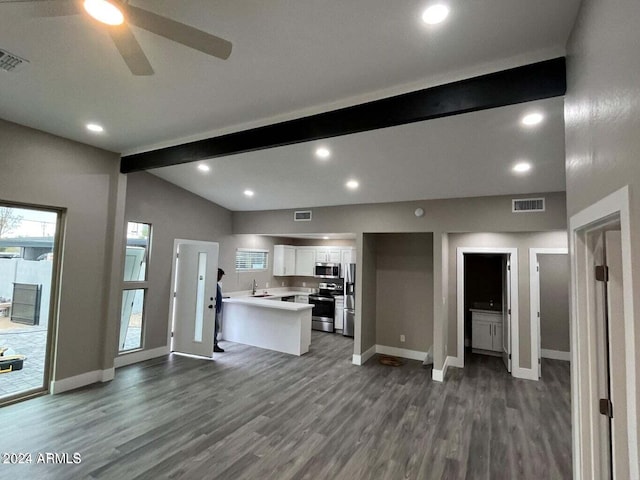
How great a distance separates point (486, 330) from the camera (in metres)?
6.16

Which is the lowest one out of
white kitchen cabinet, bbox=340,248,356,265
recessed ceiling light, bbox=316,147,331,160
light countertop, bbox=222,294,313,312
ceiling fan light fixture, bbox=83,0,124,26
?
light countertop, bbox=222,294,313,312

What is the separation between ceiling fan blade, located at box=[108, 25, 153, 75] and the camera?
1.49 m

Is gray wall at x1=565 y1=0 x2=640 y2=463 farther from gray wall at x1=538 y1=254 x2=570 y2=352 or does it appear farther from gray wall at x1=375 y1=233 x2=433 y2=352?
gray wall at x1=538 y1=254 x2=570 y2=352

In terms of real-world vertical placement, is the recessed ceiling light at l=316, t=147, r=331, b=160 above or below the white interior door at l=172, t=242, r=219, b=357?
above

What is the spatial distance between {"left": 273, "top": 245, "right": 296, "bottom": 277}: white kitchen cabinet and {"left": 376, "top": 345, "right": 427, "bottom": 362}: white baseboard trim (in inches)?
130

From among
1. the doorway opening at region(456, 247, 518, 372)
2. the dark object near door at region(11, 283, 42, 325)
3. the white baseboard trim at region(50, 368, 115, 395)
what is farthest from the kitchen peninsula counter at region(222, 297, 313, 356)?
the dark object near door at region(11, 283, 42, 325)

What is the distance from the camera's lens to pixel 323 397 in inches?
158

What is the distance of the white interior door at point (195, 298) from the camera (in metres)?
5.49

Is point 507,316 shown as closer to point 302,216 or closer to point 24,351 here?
point 302,216

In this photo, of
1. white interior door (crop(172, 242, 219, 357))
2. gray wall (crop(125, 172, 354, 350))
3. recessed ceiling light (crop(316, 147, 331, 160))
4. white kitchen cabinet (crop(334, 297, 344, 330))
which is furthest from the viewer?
white kitchen cabinet (crop(334, 297, 344, 330))

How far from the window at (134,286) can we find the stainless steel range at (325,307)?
12.3 ft

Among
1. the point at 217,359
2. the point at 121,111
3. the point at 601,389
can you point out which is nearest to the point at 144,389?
the point at 217,359

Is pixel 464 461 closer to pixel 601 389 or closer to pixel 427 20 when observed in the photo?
pixel 601 389

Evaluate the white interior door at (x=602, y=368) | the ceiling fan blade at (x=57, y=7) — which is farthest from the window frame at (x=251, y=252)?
the white interior door at (x=602, y=368)
